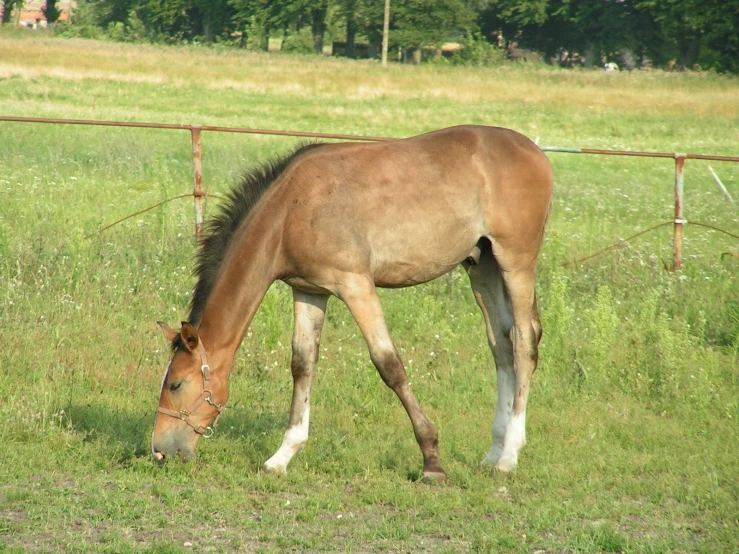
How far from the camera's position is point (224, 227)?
499 cm

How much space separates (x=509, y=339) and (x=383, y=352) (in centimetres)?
114

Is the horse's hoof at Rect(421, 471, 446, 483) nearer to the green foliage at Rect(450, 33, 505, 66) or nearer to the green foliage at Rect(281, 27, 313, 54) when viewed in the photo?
the green foliage at Rect(450, 33, 505, 66)

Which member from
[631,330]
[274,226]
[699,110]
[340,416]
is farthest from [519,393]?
[699,110]

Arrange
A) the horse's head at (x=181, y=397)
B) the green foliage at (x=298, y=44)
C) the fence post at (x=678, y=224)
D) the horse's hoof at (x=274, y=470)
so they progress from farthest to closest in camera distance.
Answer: the green foliage at (x=298, y=44) → the fence post at (x=678, y=224) → the horse's hoof at (x=274, y=470) → the horse's head at (x=181, y=397)

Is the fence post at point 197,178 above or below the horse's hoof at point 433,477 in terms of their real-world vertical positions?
above

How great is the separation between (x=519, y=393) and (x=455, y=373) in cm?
147

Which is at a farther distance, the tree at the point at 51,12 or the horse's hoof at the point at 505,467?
the tree at the point at 51,12

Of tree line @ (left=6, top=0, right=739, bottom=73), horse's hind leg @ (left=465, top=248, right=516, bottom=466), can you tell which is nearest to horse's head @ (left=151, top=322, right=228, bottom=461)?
horse's hind leg @ (left=465, top=248, right=516, bottom=466)

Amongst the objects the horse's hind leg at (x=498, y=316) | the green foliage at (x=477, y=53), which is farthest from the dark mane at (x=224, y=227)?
the green foliage at (x=477, y=53)

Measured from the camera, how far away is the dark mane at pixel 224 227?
16.0 feet

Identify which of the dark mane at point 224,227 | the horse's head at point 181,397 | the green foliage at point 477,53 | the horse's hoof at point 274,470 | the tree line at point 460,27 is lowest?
the horse's hoof at point 274,470

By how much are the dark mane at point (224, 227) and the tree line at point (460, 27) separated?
56431 mm

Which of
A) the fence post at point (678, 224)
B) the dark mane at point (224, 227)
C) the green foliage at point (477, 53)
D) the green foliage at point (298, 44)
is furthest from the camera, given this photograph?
the green foliage at point (298, 44)

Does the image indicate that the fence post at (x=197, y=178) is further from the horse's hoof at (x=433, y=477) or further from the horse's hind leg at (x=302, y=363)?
the horse's hoof at (x=433, y=477)
